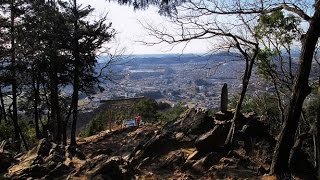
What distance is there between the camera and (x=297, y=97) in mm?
7180

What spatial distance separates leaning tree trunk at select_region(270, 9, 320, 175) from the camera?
6.86 metres

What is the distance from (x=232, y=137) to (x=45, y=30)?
10867 millimetres

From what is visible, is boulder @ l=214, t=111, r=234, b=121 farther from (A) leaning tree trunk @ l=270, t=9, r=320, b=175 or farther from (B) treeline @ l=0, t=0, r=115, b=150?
(B) treeline @ l=0, t=0, r=115, b=150

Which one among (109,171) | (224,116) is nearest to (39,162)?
(109,171)

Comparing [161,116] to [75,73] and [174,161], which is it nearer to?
[75,73]

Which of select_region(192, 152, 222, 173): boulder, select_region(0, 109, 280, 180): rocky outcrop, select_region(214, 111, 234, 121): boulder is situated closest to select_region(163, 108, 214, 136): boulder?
select_region(0, 109, 280, 180): rocky outcrop

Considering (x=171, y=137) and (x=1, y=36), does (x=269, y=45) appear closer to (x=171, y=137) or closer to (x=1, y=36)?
(x=171, y=137)

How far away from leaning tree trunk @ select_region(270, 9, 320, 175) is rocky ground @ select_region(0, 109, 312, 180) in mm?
433

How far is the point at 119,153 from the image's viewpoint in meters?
11.6

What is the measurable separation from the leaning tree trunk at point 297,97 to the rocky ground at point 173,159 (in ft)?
1.42

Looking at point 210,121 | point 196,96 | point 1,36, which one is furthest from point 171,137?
point 196,96

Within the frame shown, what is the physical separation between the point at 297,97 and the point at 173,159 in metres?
3.55

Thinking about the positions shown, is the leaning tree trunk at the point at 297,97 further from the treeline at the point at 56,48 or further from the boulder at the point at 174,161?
the treeline at the point at 56,48

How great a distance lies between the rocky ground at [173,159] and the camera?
334 inches
